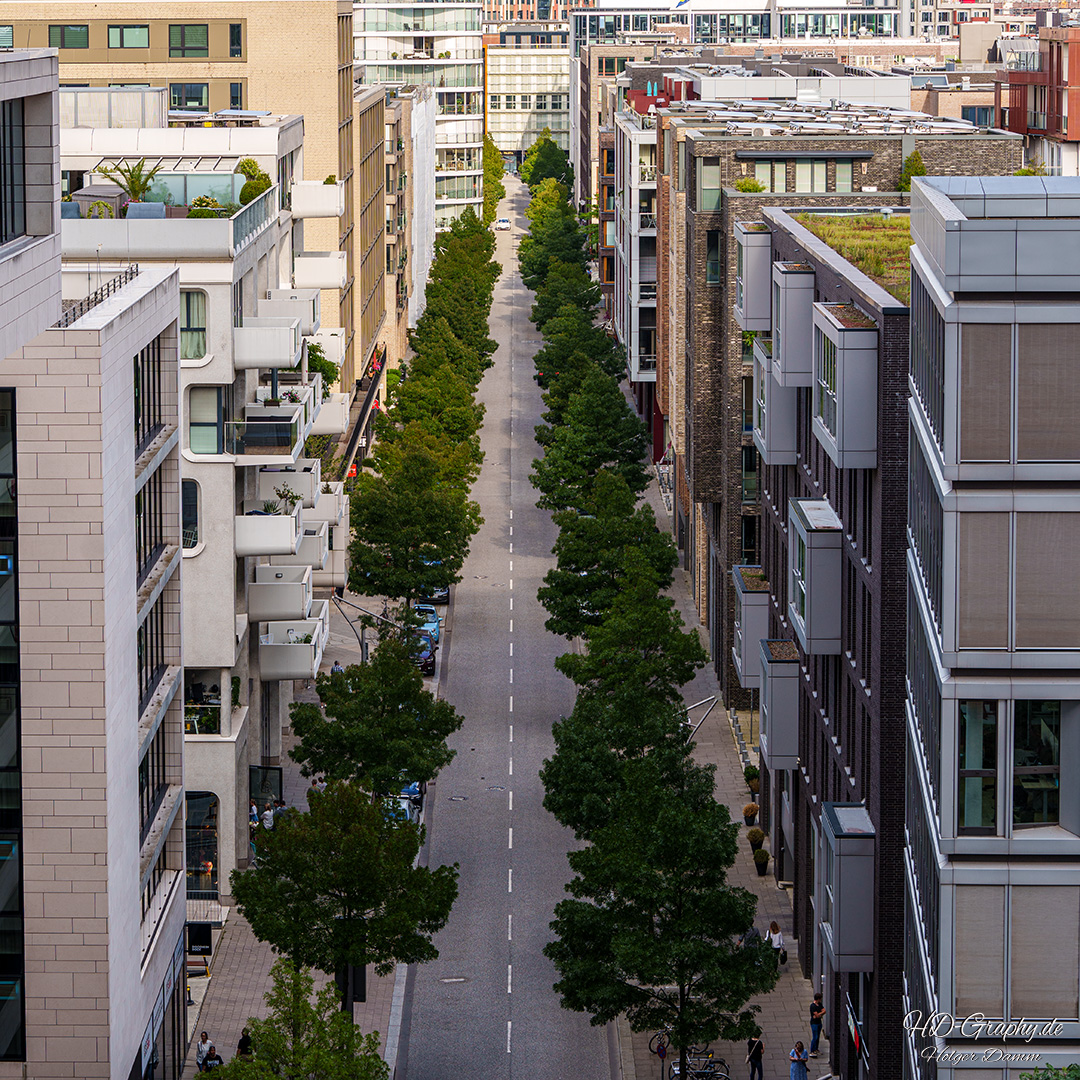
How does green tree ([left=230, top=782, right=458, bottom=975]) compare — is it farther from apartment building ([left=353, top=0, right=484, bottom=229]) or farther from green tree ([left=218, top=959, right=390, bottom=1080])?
apartment building ([left=353, top=0, right=484, bottom=229])

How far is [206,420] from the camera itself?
58375 mm

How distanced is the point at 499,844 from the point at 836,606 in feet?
67.8

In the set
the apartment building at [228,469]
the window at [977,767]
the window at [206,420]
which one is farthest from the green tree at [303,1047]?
the window at [206,420]

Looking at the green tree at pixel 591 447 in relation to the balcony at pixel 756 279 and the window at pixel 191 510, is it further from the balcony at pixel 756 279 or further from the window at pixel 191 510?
the window at pixel 191 510

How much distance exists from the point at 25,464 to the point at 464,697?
45.9 m

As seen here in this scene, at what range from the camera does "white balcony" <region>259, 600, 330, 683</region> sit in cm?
6538

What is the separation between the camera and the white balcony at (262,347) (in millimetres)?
57688

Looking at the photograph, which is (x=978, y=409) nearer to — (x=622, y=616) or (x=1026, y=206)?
(x=1026, y=206)

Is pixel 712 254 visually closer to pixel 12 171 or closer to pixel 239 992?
pixel 239 992

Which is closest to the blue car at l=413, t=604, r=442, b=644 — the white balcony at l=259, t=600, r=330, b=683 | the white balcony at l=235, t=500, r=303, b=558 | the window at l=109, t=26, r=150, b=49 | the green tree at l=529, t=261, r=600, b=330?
the white balcony at l=259, t=600, r=330, b=683

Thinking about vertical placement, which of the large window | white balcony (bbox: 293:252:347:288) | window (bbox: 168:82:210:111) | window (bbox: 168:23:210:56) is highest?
window (bbox: 168:23:210:56)

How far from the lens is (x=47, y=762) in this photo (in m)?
37.2

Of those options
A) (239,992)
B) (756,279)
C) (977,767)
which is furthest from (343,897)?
(756,279)

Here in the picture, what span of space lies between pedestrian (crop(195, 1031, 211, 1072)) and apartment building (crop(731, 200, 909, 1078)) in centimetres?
1552
